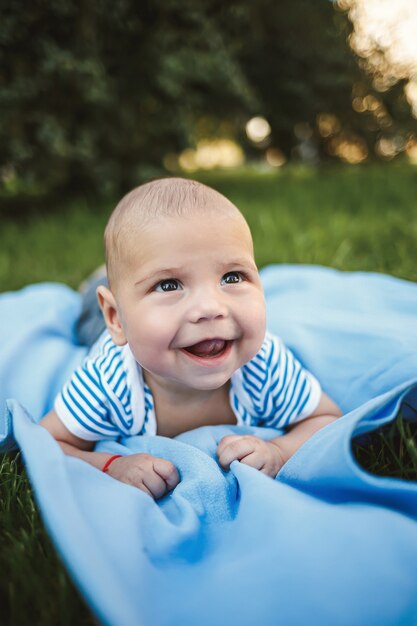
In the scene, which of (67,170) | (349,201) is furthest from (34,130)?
(349,201)

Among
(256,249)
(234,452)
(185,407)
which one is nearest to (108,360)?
(185,407)

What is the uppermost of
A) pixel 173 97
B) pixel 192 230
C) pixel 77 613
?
pixel 173 97

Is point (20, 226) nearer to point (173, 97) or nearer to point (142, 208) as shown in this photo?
point (173, 97)

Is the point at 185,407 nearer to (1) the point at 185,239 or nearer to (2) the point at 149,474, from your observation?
(2) the point at 149,474

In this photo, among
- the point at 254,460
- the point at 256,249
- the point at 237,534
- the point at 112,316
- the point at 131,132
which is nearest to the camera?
the point at 237,534

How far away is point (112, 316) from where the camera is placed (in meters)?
1.53

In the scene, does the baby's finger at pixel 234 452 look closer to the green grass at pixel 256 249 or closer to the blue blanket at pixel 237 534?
the blue blanket at pixel 237 534

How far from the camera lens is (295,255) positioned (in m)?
3.33

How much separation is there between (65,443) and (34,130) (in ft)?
14.6

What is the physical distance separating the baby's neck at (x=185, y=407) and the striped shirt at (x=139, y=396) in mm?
23

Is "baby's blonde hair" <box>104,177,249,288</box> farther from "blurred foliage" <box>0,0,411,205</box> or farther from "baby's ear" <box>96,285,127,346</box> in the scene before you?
"blurred foliage" <box>0,0,411,205</box>

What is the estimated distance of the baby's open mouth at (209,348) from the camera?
1340 mm

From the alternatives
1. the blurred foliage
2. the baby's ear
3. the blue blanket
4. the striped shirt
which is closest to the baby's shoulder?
the striped shirt

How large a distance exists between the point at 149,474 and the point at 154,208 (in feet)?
2.20
